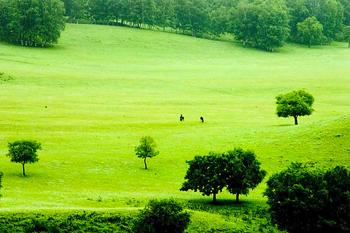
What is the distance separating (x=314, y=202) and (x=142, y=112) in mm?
51971

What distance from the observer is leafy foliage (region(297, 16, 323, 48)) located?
18925 cm

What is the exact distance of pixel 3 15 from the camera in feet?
505

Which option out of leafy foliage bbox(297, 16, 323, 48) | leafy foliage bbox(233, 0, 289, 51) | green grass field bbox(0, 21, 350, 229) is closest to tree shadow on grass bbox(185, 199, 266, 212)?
green grass field bbox(0, 21, 350, 229)

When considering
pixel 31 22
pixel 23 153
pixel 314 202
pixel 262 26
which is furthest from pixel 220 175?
pixel 262 26

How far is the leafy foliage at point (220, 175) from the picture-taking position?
4981 centimetres

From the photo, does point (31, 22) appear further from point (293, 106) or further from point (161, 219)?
point (161, 219)

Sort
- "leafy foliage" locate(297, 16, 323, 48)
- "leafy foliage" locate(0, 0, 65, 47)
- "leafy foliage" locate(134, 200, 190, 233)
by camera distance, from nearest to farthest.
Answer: "leafy foliage" locate(134, 200, 190, 233), "leafy foliage" locate(0, 0, 65, 47), "leafy foliage" locate(297, 16, 323, 48)

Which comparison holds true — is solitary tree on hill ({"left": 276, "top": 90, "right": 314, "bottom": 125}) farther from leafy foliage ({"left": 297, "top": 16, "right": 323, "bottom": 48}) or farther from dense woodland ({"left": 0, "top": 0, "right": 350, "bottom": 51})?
leafy foliage ({"left": 297, "top": 16, "right": 323, "bottom": 48})

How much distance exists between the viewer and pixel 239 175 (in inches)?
1961

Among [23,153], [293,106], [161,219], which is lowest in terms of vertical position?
[161,219]

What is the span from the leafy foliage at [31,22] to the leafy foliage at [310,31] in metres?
76.6

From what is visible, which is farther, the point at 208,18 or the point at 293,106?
the point at 208,18

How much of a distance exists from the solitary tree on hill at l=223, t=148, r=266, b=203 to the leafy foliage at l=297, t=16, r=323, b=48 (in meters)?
145

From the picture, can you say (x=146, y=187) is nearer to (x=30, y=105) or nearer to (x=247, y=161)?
(x=247, y=161)
